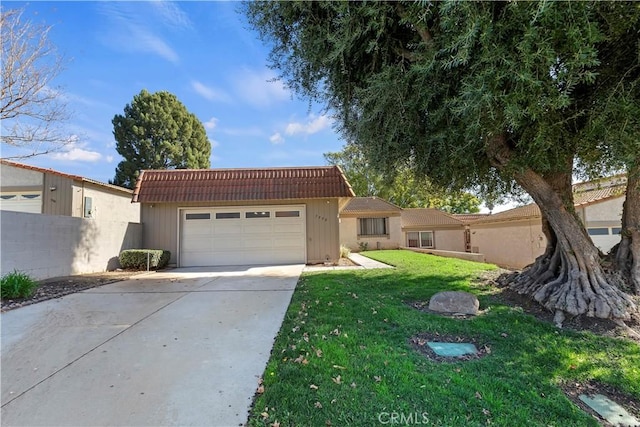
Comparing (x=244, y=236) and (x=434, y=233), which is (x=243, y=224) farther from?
(x=434, y=233)

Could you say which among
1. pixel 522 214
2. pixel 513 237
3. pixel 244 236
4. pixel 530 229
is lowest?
pixel 513 237

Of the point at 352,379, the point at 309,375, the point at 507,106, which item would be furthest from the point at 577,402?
the point at 507,106

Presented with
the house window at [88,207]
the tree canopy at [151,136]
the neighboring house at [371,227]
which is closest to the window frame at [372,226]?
the neighboring house at [371,227]

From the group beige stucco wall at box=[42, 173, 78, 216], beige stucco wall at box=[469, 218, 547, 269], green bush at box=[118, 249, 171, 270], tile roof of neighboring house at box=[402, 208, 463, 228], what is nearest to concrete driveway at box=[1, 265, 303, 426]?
green bush at box=[118, 249, 171, 270]

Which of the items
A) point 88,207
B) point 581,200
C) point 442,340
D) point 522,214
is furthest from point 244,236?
point 581,200

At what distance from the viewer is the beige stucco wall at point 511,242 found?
16.8m

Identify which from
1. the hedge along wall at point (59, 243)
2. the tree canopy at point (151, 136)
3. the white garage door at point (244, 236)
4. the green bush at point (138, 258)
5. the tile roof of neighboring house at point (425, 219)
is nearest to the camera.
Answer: the hedge along wall at point (59, 243)

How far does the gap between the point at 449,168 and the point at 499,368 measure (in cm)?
351

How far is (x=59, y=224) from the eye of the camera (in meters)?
8.79

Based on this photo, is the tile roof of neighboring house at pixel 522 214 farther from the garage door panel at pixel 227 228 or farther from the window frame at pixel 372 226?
the garage door panel at pixel 227 228

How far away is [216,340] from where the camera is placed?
4.04 metres

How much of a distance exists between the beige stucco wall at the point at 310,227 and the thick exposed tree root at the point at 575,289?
6.94 meters

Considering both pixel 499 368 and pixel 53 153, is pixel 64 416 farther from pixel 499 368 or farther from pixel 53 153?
pixel 53 153

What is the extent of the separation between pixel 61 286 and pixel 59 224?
2.19m
